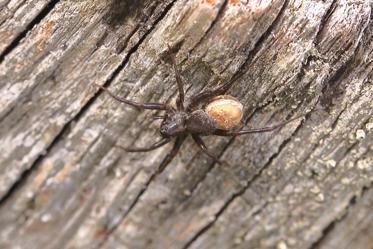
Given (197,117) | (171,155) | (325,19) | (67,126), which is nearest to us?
(67,126)

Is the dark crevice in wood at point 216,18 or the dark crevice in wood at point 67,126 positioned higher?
the dark crevice in wood at point 216,18

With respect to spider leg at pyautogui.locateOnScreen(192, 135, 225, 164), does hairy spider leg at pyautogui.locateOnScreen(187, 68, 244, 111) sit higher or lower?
higher

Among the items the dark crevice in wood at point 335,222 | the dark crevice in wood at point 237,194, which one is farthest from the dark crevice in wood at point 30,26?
the dark crevice in wood at point 335,222

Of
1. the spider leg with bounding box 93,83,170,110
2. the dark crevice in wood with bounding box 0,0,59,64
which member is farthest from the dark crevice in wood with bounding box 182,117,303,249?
the dark crevice in wood with bounding box 0,0,59,64

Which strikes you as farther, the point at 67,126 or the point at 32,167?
the point at 67,126

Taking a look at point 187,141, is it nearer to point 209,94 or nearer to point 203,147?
point 203,147

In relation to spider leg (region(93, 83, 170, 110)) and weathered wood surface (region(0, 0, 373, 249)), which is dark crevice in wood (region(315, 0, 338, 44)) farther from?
spider leg (region(93, 83, 170, 110))

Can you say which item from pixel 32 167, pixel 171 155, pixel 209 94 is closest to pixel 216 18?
pixel 209 94

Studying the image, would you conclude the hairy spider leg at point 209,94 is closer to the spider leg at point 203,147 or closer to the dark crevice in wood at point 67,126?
the spider leg at point 203,147
